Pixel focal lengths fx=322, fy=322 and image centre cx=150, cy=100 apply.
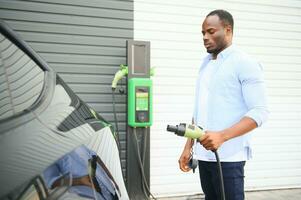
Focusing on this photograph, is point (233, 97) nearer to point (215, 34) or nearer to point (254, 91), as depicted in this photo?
point (254, 91)

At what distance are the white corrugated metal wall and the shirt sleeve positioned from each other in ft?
8.62

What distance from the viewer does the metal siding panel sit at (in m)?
4.20

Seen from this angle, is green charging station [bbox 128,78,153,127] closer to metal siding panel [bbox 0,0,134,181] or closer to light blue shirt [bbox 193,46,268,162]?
metal siding panel [bbox 0,0,134,181]

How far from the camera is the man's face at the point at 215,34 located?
2234 millimetres

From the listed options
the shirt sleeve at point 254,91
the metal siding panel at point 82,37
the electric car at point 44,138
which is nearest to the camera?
the electric car at point 44,138

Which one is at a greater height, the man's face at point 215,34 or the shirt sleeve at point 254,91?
the man's face at point 215,34

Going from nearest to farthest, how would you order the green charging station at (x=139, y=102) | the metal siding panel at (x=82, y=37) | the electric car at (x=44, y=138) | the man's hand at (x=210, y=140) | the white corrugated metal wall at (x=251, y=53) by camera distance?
1. the electric car at (x=44, y=138)
2. the man's hand at (x=210, y=140)
3. the green charging station at (x=139, y=102)
4. the metal siding panel at (x=82, y=37)
5. the white corrugated metal wall at (x=251, y=53)

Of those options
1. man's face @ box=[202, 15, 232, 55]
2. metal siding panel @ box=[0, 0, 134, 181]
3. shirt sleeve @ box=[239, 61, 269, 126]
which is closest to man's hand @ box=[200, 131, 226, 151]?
shirt sleeve @ box=[239, 61, 269, 126]

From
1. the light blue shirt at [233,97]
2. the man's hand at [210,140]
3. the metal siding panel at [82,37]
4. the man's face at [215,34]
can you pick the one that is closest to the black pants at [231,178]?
the light blue shirt at [233,97]

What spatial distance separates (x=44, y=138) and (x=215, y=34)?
1498mm

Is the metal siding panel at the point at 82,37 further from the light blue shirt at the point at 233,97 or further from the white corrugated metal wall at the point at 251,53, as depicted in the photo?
the light blue shirt at the point at 233,97

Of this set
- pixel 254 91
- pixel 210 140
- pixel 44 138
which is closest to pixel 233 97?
pixel 254 91

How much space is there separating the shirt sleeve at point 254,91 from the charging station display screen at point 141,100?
1957 millimetres

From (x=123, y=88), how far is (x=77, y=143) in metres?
3.23
